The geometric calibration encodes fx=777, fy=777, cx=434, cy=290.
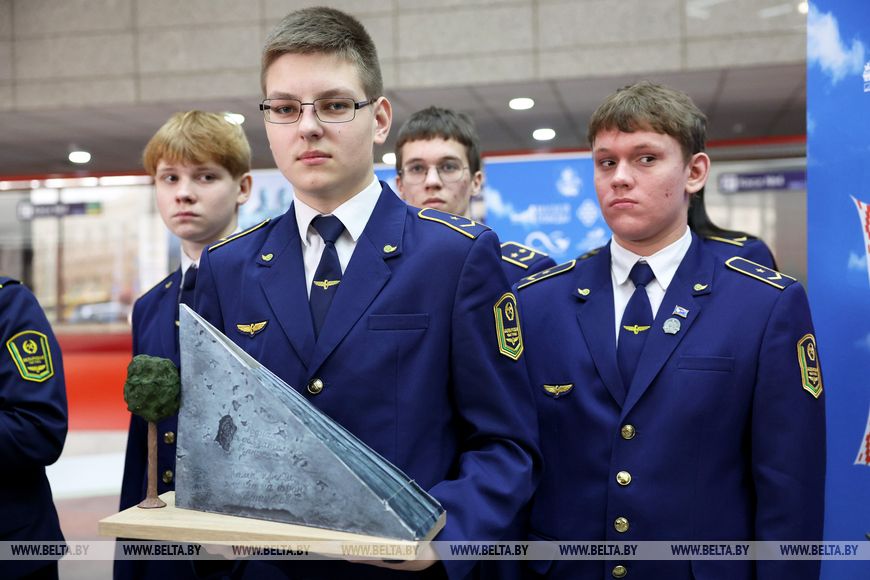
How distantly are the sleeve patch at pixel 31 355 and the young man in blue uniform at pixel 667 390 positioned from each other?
1.23 m

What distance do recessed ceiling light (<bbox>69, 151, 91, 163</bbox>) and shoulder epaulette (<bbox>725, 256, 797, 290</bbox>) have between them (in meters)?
10.5

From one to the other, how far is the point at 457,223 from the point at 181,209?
1188mm

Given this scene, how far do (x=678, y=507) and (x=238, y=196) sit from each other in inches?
64.7

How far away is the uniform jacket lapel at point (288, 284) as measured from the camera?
134 centimetres

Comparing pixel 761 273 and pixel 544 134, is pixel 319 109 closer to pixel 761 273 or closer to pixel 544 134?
pixel 761 273

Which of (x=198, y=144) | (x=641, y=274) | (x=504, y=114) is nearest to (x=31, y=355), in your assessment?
(x=198, y=144)

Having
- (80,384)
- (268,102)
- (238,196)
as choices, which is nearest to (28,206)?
(80,384)

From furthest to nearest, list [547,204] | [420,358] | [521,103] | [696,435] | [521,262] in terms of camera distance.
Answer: [521,103] → [547,204] → [521,262] → [696,435] → [420,358]

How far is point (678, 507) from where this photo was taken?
1.60 meters

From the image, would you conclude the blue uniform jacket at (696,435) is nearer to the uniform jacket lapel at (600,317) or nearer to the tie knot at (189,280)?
the uniform jacket lapel at (600,317)

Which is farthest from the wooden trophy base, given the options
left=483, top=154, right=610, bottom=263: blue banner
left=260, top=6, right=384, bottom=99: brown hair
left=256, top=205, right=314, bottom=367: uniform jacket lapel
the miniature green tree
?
left=483, top=154, right=610, bottom=263: blue banner

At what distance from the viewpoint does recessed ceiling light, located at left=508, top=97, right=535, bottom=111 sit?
8.24 metres

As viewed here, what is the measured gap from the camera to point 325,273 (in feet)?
4.57

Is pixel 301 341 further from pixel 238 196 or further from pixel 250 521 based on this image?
pixel 238 196
